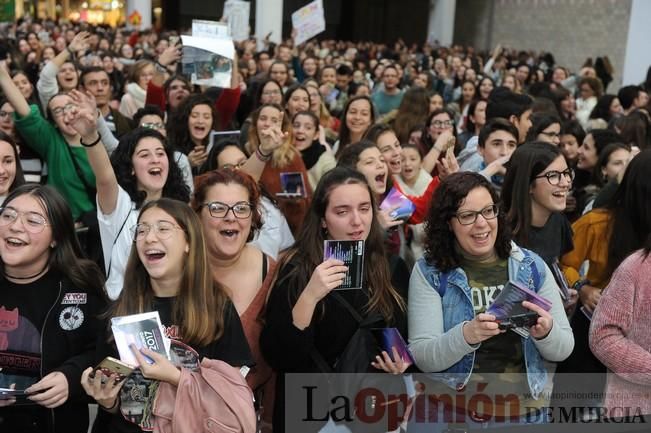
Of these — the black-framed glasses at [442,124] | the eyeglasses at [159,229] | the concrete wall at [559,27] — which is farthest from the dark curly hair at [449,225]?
the concrete wall at [559,27]

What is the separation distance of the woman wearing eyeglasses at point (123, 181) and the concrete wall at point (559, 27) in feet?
77.9

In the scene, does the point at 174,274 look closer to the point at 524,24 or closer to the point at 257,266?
the point at 257,266

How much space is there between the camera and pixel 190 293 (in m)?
2.87

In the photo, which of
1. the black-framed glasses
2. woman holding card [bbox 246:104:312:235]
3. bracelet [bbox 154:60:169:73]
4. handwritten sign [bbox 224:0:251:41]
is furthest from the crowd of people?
handwritten sign [bbox 224:0:251:41]

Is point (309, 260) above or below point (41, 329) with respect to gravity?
above

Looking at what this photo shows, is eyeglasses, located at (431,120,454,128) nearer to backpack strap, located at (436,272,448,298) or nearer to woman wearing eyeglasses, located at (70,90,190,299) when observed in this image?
woman wearing eyeglasses, located at (70,90,190,299)

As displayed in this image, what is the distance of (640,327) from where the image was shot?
2.74 metres

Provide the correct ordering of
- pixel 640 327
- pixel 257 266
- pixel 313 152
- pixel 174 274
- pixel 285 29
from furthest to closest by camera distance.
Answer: pixel 285 29
pixel 313 152
pixel 257 266
pixel 174 274
pixel 640 327

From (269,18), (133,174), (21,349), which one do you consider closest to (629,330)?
(21,349)

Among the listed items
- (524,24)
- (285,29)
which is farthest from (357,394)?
(285,29)

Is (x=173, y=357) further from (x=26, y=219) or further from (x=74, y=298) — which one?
(x=26, y=219)

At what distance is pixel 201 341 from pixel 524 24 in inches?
1265

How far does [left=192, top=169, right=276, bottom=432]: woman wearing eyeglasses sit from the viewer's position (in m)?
3.22

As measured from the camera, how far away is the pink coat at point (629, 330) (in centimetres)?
271
